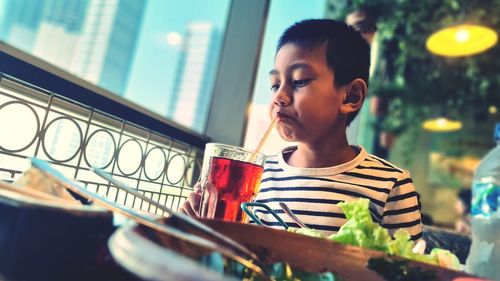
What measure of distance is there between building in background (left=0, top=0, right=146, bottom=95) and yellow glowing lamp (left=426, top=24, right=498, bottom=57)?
21.0m

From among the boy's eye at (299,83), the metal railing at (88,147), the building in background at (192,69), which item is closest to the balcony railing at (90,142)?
the metal railing at (88,147)

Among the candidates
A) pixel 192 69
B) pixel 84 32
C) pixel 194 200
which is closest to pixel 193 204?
pixel 194 200

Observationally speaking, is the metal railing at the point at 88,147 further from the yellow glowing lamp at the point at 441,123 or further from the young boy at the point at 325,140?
the yellow glowing lamp at the point at 441,123

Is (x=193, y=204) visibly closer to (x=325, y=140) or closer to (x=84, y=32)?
(x=325, y=140)

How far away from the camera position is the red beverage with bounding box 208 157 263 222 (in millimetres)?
848

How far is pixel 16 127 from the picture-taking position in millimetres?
980

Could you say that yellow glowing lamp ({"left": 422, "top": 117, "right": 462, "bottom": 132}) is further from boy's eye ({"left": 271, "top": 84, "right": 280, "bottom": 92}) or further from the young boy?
boy's eye ({"left": 271, "top": 84, "right": 280, "bottom": 92})

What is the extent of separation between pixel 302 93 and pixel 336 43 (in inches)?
10.1

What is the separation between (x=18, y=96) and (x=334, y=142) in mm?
995

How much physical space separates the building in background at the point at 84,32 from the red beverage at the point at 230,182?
874 inches

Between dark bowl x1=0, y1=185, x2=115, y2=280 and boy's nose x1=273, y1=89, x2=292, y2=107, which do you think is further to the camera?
boy's nose x1=273, y1=89, x2=292, y2=107

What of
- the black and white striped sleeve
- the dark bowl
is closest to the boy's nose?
the black and white striped sleeve

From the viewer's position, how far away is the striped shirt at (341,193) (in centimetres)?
112

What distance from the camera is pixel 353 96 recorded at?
1289mm
